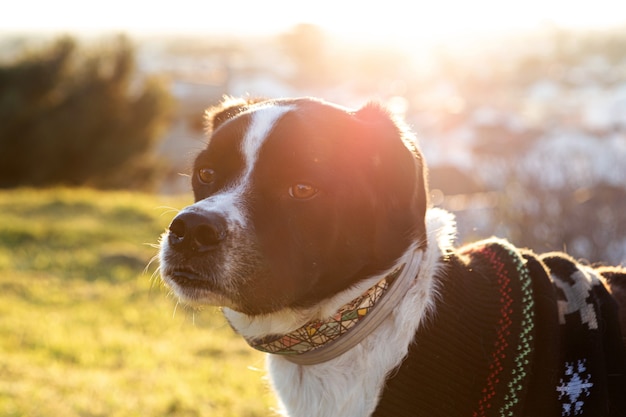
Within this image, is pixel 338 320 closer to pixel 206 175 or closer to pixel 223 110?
pixel 206 175

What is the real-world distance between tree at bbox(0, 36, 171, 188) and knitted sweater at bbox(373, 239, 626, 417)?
21946 millimetres

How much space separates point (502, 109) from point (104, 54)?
41.8 ft

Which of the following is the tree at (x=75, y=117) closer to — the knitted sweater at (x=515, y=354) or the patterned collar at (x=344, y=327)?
the patterned collar at (x=344, y=327)

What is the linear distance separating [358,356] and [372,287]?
0.74ft

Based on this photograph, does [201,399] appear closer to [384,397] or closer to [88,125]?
[384,397]

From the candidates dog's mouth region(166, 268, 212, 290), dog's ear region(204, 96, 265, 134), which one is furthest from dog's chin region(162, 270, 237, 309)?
dog's ear region(204, 96, 265, 134)

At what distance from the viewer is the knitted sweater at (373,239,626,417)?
2.20 meters

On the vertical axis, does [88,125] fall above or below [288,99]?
below

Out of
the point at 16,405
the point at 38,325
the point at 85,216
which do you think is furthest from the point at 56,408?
the point at 85,216

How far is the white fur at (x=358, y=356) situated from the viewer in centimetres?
232

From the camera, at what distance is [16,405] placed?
416 centimetres

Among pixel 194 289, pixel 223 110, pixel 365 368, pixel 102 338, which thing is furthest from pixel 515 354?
pixel 102 338

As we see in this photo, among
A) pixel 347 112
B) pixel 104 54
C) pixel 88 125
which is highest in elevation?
pixel 347 112

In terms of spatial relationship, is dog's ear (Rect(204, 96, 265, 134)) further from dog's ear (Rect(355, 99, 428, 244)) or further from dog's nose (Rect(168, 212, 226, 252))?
dog's nose (Rect(168, 212, 226, 252))
